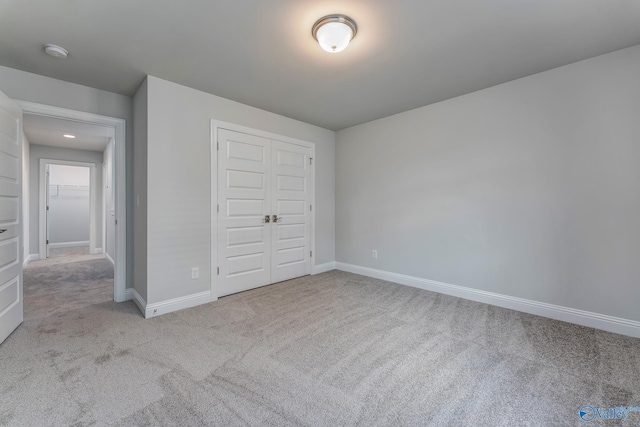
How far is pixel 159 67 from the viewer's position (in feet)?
8.48

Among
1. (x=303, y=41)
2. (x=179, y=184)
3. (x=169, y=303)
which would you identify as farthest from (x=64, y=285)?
(x=303, y=41)

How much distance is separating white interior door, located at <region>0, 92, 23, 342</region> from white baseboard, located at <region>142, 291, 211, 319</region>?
40.3 inches

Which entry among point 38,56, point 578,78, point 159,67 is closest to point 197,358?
point 159,67

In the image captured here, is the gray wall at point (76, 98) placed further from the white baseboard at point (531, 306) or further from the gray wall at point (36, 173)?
the gray wall at point (36, 173)

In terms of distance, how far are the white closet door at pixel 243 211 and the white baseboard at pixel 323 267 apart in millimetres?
887

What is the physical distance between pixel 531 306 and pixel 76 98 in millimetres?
5319

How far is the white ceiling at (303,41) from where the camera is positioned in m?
1.84

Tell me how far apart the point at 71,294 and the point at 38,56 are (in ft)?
9.00

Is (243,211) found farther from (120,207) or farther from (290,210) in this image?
(120,207)

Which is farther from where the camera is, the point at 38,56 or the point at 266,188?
the point at 266,188

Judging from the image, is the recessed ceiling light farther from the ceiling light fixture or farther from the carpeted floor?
the carpeted floor

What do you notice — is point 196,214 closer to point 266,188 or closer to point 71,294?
point 266,188

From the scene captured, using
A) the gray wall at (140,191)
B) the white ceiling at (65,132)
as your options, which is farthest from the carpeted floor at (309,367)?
the white ceiling at (65,132)

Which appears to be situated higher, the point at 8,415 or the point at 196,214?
the point at 196,214
